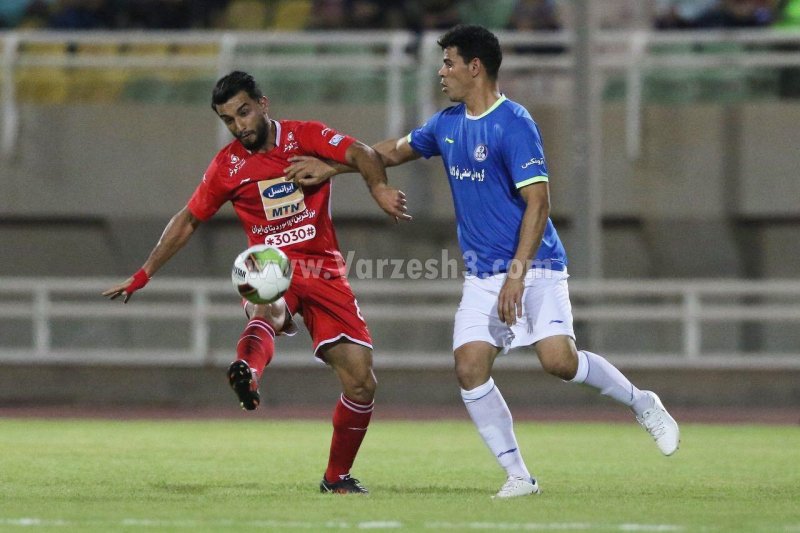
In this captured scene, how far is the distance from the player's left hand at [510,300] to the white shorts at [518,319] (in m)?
0.24

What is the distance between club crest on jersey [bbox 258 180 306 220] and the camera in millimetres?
8023

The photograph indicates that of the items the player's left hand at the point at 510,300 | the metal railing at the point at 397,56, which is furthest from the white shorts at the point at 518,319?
the metal railing at the point at 397,56

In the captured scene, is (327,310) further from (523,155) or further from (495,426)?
(523,155)

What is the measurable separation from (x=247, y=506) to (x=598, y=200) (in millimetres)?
10040

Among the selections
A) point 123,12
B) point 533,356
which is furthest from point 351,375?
point 123,12

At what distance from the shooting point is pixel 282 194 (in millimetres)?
8039

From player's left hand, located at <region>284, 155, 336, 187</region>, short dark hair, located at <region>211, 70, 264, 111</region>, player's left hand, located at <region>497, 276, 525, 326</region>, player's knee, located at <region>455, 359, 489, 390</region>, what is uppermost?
short dark hair, located at <region>211, 70, 264, 111</region>

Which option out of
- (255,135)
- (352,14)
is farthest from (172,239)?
(352,14)

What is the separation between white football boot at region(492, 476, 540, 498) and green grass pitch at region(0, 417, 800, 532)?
0.10m

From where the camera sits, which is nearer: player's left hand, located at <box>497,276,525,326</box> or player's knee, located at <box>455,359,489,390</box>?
player's left hand, located at <box>497,276,525,326</box>

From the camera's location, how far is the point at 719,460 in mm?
9984

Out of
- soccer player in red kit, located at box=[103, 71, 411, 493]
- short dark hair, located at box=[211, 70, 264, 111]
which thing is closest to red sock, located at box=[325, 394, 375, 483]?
soccer player in red kit, located at box=[103, 71, 411, 493]

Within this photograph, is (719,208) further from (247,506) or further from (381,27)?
Result: (247,506)

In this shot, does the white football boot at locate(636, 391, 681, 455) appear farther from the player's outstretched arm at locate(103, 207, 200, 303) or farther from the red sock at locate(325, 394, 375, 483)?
the player's outstretched arm at locate(103, 207, 200, 303)
